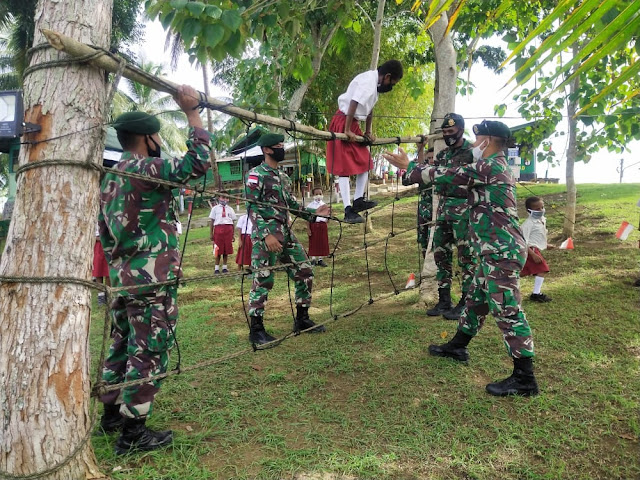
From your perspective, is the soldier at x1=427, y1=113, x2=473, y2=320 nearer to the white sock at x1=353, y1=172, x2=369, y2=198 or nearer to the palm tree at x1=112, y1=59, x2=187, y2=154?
the white sock at x1=353, y1=172, x2=369, y2=198

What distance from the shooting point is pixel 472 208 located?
3133 mm

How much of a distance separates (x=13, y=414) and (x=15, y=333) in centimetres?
29

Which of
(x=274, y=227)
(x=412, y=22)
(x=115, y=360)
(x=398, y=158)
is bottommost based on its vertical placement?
(x=115, y=360)

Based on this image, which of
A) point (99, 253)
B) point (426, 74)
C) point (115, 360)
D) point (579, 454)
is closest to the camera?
point (579, 454)

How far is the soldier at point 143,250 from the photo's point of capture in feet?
7.23

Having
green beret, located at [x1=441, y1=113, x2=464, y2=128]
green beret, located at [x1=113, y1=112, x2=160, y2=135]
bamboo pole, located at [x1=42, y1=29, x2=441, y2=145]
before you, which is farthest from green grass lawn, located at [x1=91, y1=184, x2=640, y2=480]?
green beret, located at [x1=113, y1=112, x2=160, y2=135]

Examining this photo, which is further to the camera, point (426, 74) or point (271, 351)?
point (426, 74)

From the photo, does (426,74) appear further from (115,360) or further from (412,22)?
(115,360)

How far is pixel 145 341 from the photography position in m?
2.27

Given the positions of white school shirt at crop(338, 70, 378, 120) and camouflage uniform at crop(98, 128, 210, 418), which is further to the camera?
white school shirt at crop(338, 70, 378, 120)

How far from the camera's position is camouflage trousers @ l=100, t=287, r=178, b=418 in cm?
224

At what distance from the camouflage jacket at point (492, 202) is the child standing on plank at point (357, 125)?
2.36ft

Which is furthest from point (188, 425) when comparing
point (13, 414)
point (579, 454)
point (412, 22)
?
point (412, 22)

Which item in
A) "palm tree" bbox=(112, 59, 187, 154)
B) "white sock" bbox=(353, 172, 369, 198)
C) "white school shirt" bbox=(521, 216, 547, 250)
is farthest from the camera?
"palm tree" bbox=(112, 59, 187, 154)
